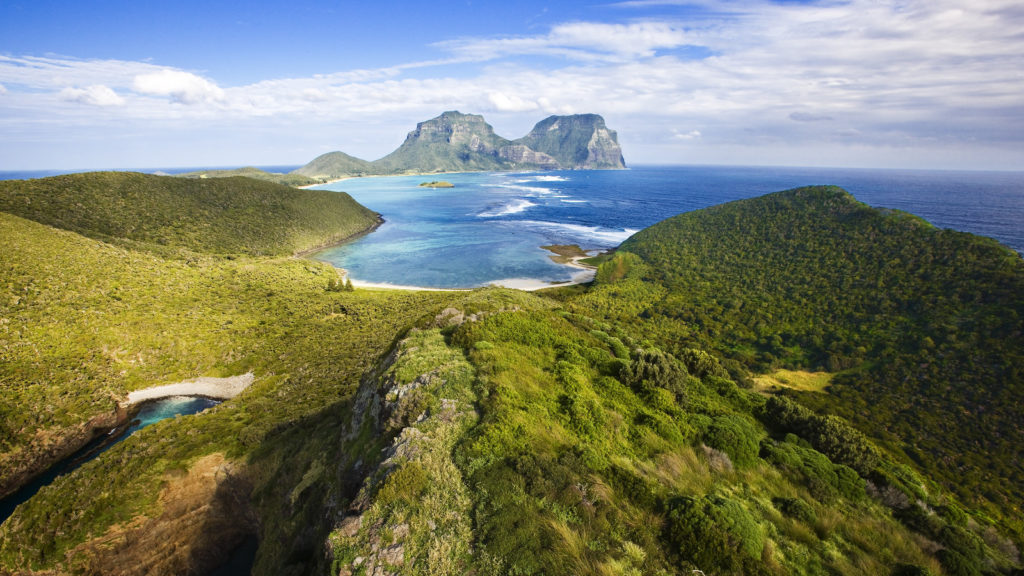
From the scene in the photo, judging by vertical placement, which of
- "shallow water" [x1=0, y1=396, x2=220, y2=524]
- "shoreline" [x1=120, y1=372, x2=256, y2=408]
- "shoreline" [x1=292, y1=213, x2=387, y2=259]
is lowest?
"shallow water" [x1=0, y1=396, x2=220, y2=524]

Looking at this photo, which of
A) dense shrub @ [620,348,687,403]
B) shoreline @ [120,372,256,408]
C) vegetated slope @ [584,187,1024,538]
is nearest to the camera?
dense shrub @ [620,348,687,403]

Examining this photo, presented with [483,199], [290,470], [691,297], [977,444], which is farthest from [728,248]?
[483,199]

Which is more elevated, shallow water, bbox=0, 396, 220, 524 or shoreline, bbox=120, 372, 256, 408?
shoreline, bbox=120, 372, 256, 408

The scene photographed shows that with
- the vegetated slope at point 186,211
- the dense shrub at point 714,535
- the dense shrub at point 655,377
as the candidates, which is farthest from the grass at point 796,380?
the vegetated slope at point 186,211

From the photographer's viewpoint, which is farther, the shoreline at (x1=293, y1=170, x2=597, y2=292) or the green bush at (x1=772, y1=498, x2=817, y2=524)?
the shoreline at (x1=293, y1=170, x2=597, y2=292)

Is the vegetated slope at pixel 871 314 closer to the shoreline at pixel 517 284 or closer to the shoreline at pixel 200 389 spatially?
the shoreline at pixel 517 284

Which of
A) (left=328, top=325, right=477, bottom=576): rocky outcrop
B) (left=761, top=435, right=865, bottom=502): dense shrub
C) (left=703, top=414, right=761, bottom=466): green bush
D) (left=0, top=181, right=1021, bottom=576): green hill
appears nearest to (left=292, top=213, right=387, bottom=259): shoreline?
(left=0, top=181, right=1021, bottom=576): green hill

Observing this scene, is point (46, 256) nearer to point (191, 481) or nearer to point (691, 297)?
point (191, 481)

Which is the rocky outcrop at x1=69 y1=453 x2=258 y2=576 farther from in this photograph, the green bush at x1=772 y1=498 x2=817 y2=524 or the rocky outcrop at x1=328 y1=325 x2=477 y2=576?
the green bush at x1=772 y1=498 x2=817 y2=524
